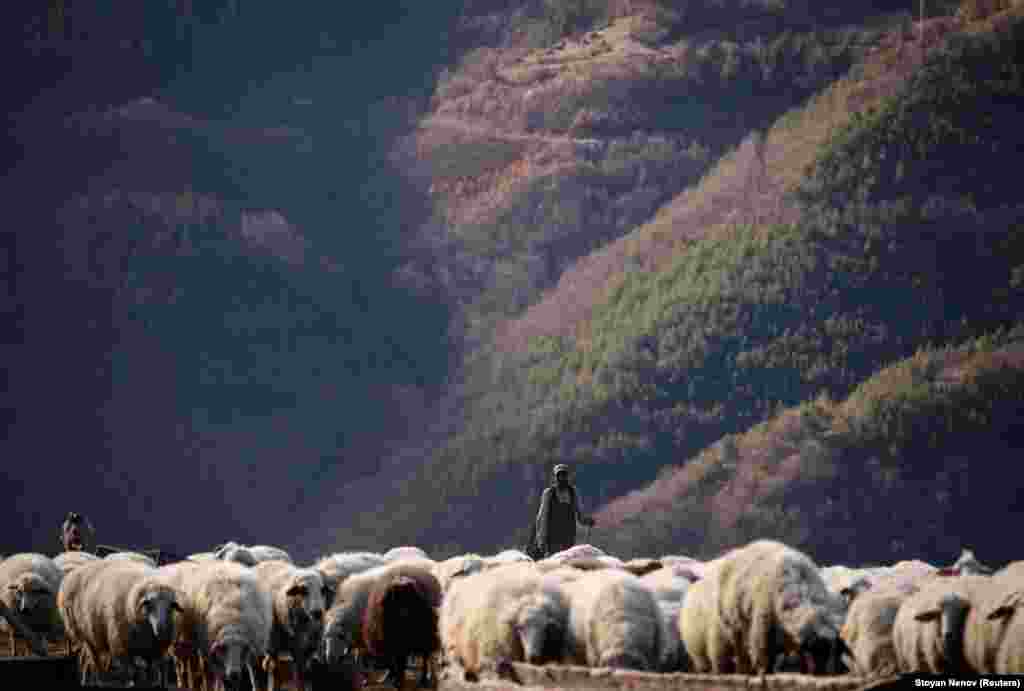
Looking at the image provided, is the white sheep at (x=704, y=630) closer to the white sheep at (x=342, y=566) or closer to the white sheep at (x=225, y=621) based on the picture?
the white sheep at (x=225, y=621)

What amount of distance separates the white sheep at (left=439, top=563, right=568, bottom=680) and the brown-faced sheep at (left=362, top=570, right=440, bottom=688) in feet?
4.10

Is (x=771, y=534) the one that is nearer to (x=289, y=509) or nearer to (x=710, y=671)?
(x=289, y=509)

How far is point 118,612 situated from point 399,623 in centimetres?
320

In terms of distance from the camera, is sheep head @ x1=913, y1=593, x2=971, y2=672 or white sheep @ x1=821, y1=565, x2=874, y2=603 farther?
white sheep @ x1=821, y1=565, x2=874, y2=603

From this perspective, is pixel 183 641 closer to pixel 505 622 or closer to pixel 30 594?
pixel 505 622

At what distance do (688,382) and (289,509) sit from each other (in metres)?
14.3

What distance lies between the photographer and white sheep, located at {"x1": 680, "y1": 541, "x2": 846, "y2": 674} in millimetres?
19344

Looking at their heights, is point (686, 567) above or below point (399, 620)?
above

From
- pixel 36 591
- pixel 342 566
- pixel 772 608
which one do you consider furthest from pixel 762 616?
pixel 36 591

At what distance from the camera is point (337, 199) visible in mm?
77312

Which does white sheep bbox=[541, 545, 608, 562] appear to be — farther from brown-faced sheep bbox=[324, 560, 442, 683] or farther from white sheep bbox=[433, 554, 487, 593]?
brown-faced sheep bbox=[324, 560, 442, 683]

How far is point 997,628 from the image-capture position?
18.7m

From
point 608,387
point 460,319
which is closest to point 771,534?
point 608,387

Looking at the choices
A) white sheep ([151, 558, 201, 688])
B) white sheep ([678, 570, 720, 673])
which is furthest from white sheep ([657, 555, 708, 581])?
white sheep ([151, 558, 201, 688])
